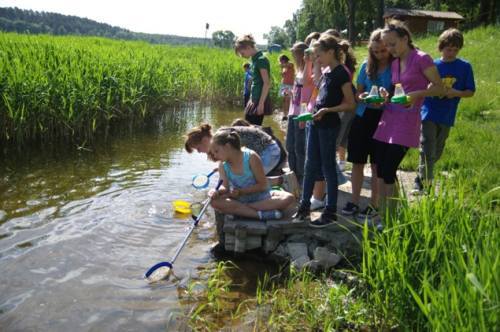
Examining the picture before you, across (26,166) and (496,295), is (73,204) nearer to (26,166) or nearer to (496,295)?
(26,166)

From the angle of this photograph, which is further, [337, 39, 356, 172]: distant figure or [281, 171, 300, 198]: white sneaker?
[281, 171, 300, 198]: white sneaker

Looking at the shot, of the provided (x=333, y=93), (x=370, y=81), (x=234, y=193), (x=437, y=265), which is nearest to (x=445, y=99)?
(x=370, y=81)

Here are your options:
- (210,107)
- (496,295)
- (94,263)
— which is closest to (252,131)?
(94,263)

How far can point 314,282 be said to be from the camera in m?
3.36

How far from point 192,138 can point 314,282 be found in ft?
5.78

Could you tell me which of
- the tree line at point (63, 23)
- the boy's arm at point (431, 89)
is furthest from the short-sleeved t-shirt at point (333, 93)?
the tree line at point (63, 23)

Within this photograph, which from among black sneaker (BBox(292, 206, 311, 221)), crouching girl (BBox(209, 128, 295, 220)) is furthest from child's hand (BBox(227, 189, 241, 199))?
black sneaker (BBox(292, 206, 311, 221))

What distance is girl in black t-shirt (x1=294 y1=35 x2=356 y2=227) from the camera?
12.2ft

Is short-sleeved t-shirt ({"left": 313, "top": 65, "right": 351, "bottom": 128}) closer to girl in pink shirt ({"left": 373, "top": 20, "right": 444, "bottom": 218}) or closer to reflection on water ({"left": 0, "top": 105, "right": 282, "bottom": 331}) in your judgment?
girl in pink shirt ({"left": 373, "top": 20, "right": 444, "bottom": 218})

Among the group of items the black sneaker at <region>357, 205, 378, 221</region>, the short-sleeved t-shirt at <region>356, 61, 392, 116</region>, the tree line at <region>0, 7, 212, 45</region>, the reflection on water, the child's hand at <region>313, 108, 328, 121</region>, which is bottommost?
the reflection on water

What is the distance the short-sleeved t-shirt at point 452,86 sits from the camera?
444 cm

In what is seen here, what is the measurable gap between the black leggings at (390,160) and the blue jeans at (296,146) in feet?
3.84

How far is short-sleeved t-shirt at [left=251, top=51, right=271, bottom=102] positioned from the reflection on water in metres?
1.44

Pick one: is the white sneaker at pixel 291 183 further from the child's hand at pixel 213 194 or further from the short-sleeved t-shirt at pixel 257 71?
the short-sleeved t-shirt at pixel 257 71
